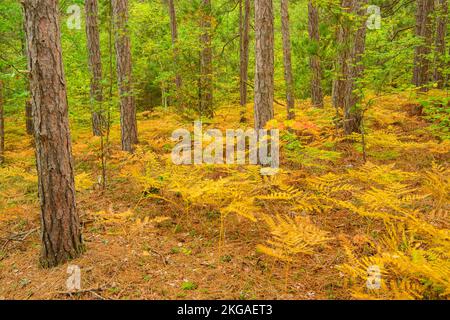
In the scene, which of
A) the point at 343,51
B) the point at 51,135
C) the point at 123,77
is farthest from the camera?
the point at 123,77

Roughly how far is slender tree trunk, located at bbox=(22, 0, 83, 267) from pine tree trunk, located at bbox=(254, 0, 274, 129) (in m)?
3.61

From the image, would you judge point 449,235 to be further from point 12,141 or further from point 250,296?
point 12,141

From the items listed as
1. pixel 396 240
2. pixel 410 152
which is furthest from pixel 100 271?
pixel 410 152

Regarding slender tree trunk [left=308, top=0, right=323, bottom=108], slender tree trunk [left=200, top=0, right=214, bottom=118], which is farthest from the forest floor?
slender tree trunk [left=308, top=0, right=323, bottom=108]

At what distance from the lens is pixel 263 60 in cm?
621

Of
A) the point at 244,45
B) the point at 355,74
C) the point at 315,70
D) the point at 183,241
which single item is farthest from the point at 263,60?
the point at 244,45

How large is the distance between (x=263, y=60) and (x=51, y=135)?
404cm

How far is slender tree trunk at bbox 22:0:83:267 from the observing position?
3590 mm

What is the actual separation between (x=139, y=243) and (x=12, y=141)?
10.9 metres

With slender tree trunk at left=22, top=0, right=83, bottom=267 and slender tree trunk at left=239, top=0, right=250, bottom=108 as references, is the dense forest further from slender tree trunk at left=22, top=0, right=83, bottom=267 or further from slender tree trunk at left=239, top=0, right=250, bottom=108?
slender tree trunk at left=239, top=0, right=250, bottom=108

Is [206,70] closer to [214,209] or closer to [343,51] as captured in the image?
[343,51]

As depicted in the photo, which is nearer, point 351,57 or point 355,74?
point 355,74

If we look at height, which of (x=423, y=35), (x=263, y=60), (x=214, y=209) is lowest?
(x=214, y=209)

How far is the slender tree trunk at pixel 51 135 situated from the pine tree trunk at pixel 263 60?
3612mm
